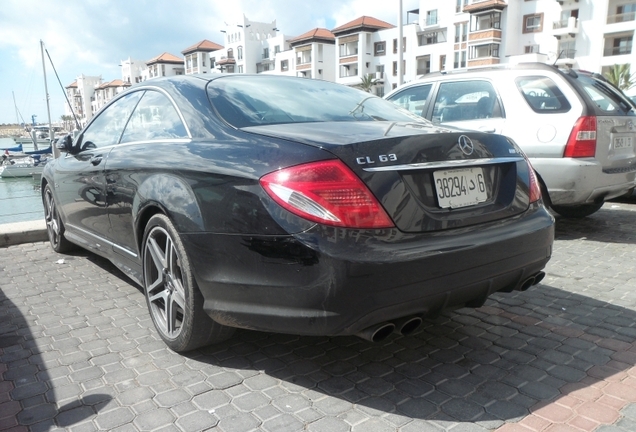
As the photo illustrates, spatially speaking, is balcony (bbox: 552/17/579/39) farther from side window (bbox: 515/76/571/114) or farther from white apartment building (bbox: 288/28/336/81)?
side window (bbox: 515/76/571/114)

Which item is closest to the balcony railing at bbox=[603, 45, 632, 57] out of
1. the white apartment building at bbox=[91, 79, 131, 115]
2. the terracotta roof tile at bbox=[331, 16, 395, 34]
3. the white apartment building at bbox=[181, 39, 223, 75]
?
the terracotta roof tile at bbox=[331, 16, 395, 34]

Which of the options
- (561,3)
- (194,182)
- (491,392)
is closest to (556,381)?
(491,392)

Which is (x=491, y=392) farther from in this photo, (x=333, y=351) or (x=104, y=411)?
(x=104, y=411)

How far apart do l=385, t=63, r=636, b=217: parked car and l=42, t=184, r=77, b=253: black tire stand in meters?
4.30

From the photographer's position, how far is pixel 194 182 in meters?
2.64

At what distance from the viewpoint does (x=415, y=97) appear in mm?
6574

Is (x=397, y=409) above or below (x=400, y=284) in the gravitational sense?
below

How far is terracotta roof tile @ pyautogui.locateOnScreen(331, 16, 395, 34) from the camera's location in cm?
6339

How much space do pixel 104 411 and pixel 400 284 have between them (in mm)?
1455

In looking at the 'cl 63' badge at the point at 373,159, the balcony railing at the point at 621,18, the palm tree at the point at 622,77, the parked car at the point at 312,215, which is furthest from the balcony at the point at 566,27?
the 'cl 63' badge at the point at 373,159

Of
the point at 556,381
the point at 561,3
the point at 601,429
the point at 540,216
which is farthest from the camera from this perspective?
the point at 561,3

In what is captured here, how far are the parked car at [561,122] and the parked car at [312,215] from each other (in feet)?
8.37

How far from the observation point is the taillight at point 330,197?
217cm

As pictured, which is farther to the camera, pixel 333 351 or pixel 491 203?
pixel 333 351
